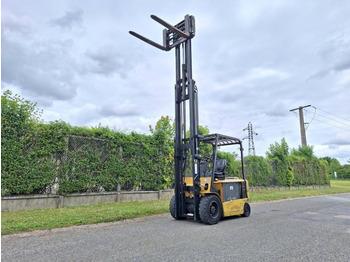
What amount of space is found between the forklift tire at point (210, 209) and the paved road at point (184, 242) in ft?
0.66

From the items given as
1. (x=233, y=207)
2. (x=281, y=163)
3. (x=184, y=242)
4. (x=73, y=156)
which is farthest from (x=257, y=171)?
(x=184, y=242)

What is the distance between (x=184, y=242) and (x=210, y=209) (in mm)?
2050

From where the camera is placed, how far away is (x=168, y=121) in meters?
25.2

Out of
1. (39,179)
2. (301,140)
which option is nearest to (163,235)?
(39,179)

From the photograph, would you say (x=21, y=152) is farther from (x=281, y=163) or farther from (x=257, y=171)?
(x=281, y=163)

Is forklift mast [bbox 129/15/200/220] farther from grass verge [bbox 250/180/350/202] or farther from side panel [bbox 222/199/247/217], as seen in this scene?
grass verge [bbox 250/180/350/202]

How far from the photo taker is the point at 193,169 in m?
7.21

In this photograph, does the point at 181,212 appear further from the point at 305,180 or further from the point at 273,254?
the point at 305,180

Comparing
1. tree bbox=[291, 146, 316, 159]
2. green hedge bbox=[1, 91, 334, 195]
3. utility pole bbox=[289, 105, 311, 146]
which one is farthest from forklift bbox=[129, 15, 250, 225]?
utility pole bbox=[289, 105, 311, 146]

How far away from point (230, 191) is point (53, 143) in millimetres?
6212

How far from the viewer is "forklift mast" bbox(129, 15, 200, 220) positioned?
726 cm

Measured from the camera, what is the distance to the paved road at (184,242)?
4.19m

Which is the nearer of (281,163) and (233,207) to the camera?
(233,207)

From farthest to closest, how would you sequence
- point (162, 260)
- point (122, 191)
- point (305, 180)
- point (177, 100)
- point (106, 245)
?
point (305, 180) < point (122, 191) < point (177, 100) < point (106, 245) < point (162, 260)
